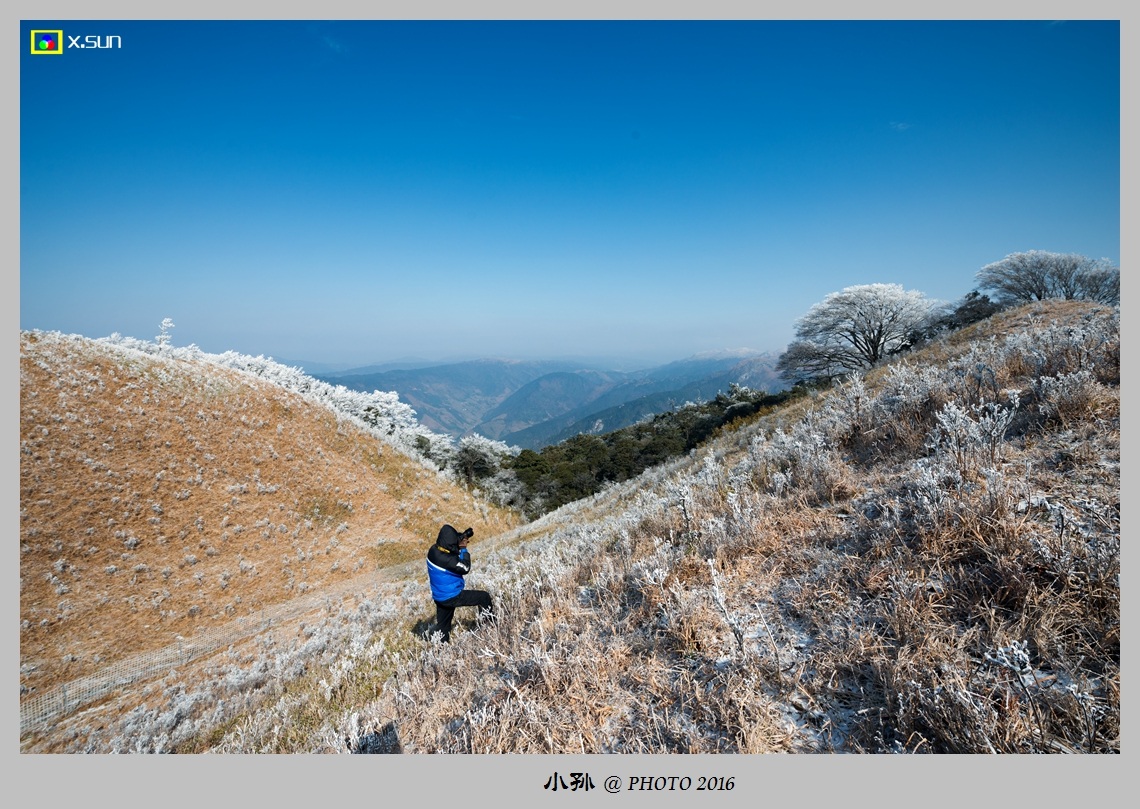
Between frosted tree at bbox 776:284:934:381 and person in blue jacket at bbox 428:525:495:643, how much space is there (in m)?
29.1

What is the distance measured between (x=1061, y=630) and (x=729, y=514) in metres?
2.76

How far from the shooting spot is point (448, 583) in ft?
18.3

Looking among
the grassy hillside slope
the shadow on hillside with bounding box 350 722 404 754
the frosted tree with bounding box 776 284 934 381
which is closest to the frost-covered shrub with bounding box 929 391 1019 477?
the grassy hillside slope

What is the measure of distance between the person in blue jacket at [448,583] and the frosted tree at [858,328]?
1145 inches

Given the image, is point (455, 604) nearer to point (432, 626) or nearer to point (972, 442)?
point (432, 626)

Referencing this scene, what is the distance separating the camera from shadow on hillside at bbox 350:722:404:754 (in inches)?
123

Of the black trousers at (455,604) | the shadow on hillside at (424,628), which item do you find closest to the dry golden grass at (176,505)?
the shadow on hillside at (424,628)

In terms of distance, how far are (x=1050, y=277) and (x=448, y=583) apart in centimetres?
4223

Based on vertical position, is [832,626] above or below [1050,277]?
below

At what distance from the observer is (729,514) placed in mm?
4949

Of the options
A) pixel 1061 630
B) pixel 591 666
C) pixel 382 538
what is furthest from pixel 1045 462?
pixel 382 538

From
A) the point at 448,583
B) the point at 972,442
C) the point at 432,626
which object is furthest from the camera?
the point at 432,626

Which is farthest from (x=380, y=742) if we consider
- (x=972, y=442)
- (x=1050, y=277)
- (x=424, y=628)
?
(x=1050, y=277)

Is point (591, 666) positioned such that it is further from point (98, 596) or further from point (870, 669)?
point (98, 596)
